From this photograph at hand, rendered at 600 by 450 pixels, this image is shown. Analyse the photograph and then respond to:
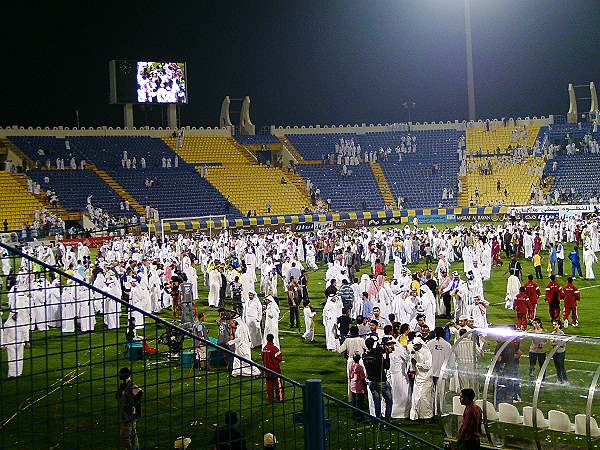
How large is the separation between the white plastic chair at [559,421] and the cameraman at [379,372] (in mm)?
3359

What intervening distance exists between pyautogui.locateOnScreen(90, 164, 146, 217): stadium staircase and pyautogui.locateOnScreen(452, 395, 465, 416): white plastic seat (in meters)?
40.4

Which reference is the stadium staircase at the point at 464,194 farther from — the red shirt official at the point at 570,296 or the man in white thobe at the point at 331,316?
the man in white thobe at the point at 331,316

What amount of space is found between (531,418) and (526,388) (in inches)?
13.4

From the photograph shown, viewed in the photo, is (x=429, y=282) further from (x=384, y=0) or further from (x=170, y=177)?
(x=384, y=0)

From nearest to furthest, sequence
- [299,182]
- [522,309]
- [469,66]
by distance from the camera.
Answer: [522,309] → [299,182] → [469,66]

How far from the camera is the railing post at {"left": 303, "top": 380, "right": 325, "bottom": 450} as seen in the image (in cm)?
522

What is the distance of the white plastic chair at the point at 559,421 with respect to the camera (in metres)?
9.09

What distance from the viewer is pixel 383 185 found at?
60.2 meters

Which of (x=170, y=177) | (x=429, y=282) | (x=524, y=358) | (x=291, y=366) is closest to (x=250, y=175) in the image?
(x=170, y=177)

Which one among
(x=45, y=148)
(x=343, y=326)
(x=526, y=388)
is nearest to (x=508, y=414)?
(x=526, y=388)

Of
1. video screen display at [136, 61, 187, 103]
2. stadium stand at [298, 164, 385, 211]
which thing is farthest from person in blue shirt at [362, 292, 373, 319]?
video screen display at [136, 61, 187, 103]

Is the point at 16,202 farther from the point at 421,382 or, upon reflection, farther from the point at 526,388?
the point at 526,388

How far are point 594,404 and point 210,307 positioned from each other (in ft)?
57.9

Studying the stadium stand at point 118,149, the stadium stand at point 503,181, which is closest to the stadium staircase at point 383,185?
the stadium stand at point 503,181
